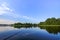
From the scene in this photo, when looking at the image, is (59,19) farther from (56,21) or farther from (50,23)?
(50,23)

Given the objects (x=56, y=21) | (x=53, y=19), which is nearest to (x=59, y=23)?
(x=56, y=21)

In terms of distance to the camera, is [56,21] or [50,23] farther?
[50,23]

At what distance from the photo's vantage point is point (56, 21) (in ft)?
566

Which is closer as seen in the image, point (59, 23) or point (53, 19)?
point (59, 23)

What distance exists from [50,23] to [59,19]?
54.3 feet

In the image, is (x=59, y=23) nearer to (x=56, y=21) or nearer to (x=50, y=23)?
(x=56, y=21)

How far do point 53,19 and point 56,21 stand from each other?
11.3m

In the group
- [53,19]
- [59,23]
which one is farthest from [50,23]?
[59,23]

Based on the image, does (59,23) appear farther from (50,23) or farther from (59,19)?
(50,23)

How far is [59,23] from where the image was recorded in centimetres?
16650

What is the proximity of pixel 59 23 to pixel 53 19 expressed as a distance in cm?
1831

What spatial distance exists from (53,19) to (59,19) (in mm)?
11708

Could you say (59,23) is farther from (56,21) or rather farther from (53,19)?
(53,19)

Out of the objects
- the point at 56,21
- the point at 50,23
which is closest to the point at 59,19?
the point at 56,21
